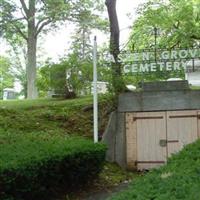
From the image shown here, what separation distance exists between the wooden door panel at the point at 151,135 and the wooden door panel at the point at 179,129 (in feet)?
0.66

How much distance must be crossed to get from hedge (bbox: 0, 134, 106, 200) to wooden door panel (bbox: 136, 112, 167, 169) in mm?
4503

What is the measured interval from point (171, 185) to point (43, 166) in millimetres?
5217

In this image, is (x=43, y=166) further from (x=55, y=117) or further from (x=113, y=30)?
(x=113, y=30)

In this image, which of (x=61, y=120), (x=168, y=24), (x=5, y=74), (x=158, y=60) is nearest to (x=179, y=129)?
(x=158, y=60)

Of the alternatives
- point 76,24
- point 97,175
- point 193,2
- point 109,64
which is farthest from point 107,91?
point 76,24

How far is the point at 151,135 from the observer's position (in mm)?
17703

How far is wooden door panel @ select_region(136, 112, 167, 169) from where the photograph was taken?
57.8 feet

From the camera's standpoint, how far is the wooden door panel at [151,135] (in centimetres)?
1762

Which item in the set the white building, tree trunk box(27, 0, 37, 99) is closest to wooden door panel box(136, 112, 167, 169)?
the white building

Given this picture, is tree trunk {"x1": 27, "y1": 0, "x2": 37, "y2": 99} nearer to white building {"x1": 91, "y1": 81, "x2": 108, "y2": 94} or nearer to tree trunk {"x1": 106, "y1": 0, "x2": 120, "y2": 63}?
white building {"x1": 91, "y1": 81, "x2": 108, "y2": 94}

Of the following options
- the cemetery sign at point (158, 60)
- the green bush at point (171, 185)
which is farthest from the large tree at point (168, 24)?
the green bush at point (171, 185)

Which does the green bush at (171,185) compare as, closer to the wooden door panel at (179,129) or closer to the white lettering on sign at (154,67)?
the wooden door panel at (179,129)

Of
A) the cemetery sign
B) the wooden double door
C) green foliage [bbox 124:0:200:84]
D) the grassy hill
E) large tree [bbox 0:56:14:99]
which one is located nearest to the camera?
the grassy hill

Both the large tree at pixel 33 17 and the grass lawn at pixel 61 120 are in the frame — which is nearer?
the grass lawn at pixel 61 120
